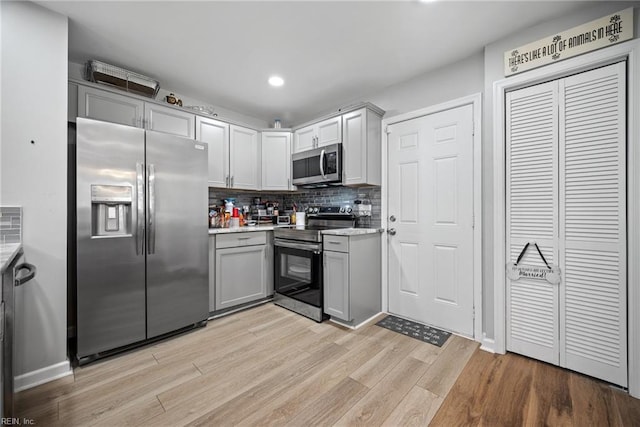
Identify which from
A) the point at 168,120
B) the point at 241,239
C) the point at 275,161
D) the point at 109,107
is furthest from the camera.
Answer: the point at 275,161

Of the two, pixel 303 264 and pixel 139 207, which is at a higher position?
pixel 139 207

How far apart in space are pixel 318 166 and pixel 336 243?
3.41 ft

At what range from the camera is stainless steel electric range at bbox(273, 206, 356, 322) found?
272cm

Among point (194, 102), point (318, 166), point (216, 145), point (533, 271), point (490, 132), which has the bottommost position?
point (533, 271)

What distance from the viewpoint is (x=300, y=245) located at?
287 cm

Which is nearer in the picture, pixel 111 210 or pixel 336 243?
pixel 111 210

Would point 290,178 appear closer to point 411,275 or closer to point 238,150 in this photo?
point 238,150

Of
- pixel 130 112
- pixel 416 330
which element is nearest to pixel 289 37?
pixel 130 112

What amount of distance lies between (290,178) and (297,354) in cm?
222

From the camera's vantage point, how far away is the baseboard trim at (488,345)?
6.99ft

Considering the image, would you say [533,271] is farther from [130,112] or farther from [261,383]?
[130,112]

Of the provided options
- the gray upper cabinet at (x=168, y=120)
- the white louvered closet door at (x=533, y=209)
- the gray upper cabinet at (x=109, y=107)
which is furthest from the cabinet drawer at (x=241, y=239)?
the white louvered closet door at (x=533, y=209)

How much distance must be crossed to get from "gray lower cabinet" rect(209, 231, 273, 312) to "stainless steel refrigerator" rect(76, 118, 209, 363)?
21 centimetres

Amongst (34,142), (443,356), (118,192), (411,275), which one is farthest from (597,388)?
(34,142)
